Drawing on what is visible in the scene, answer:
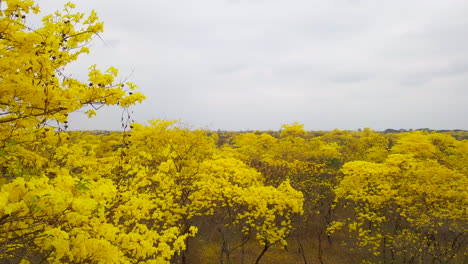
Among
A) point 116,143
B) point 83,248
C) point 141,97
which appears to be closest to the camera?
point 83,248

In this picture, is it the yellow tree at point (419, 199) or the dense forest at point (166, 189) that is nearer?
the dense forest at point (166, 189)

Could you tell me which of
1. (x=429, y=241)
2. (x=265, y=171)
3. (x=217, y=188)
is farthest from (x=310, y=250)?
(x=217, y=188)

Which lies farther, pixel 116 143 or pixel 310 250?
pixel 116 143

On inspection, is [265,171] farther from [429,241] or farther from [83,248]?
[83,248]

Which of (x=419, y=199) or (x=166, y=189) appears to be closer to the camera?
(x=166, y=189)

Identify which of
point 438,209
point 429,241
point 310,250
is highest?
point 438,209

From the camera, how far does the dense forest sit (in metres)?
4.98

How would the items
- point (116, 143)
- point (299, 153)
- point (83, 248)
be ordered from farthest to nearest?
1. point (116, 143)
2. point (299, 153)
3. point (83, 248)

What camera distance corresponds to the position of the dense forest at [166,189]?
498cm

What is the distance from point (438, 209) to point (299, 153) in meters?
12.5

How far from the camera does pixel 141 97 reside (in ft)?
22.4

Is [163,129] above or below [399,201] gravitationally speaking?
above

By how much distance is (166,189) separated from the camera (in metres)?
13.3

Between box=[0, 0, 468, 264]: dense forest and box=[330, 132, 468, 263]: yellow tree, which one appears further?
box=[330, 132, 468, 263]: yellow tree
